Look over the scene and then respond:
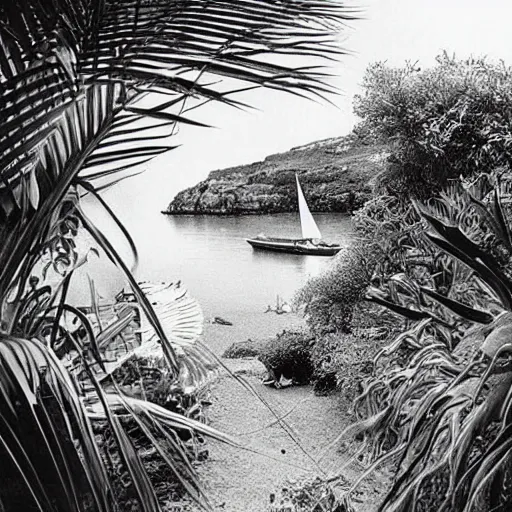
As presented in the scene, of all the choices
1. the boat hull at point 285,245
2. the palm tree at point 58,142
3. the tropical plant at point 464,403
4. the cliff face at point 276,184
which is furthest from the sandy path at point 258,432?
the palm tree at point 58,142

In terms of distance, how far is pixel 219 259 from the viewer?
2066mm

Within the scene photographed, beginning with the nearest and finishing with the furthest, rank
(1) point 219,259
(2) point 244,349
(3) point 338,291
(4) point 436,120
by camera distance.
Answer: (1) point 219,259
(2) point 244,349
(4) point 436,120
(3) point 338,291

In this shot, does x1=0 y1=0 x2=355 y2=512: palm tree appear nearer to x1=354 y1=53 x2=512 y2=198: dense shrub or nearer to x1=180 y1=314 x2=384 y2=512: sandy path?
x1=180 y1=314 x2=384 y2=512: sandy path

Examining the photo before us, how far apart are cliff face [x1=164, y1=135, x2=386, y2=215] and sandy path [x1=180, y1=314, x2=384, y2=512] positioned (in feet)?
1.16

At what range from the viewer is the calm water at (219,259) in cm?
199

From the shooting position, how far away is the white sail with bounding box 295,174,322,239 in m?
2.14

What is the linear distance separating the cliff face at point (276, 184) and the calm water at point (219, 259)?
0.04m

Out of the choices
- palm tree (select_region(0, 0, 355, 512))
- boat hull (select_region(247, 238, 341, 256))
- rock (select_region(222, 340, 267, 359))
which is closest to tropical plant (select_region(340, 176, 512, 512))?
palm tree (select_region(0, 0, 355, 512))

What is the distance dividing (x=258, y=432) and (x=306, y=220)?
2.35 ft

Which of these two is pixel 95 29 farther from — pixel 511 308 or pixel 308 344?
pixel 308 344

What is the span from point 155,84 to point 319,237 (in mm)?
1568

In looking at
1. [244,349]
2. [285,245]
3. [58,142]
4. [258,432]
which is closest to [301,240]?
[285,245]

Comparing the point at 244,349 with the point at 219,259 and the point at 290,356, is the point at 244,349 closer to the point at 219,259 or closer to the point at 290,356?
the point at 290,356

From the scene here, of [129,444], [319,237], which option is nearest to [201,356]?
[319,237]
